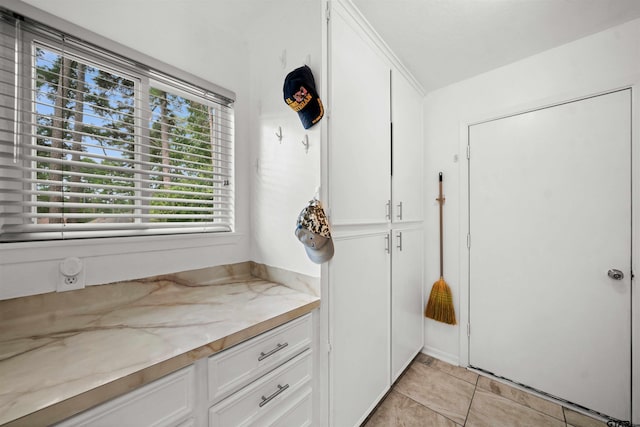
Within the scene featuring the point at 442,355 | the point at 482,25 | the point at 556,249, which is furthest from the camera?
the point at 442,355

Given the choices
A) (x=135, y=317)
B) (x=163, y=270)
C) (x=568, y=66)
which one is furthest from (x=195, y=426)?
(x=568, y=66)

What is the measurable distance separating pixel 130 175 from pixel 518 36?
2.53m

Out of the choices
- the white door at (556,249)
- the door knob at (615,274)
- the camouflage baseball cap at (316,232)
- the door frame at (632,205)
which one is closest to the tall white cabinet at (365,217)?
the camouflage baseball cap at (316,232)

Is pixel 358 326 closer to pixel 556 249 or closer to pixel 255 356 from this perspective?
pixel 255 356

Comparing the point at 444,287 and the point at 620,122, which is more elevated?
the point at 620,122

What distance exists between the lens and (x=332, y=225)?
1.29 m

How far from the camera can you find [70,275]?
102 centimetres

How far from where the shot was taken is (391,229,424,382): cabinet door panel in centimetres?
185

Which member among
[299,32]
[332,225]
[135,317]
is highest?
[299,32]

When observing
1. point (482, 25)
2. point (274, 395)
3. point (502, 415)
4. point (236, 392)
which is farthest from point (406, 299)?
point (482, 25)

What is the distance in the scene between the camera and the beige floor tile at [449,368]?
2.00 metres

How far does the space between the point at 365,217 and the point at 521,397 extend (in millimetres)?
1777

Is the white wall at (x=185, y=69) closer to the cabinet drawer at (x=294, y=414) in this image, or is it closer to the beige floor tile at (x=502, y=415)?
the cabinet drawer at (x=294, y=414)

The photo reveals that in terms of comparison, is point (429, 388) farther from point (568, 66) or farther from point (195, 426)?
point (568, 66)
